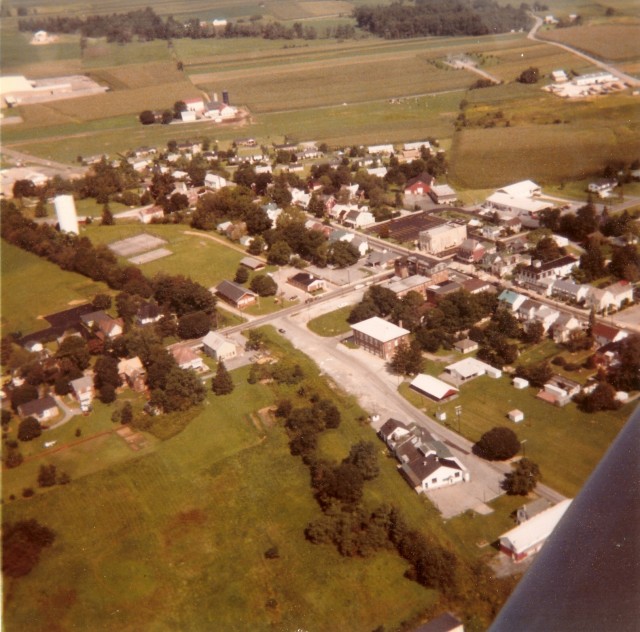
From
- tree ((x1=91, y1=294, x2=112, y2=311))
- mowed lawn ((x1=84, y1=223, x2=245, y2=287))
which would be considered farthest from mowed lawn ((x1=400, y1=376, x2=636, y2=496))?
mowed lawn ((x1=84, y1=223, x2=245, y2=287))

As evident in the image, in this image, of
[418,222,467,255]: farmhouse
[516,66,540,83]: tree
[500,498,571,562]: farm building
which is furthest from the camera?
[516,66,540,83]: tree

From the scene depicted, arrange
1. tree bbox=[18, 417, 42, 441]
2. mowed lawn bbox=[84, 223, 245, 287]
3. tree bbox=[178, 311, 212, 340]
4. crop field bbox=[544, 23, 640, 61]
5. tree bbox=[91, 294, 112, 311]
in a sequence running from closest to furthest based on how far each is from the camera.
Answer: tree bbox=[18, 417, 42, 441] → tree bbox=[178, 311, 212, 340] → tree bbox=[91, 294, 112, 311] → mowed lawn bbox=[84, 223, 245, 287] → crop field bbox=[544, 23, 640, 61]

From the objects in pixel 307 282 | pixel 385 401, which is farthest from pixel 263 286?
pixel 385 401

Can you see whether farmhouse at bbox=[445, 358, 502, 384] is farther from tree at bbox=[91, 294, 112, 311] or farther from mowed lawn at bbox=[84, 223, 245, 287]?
tree at bbox=[91, 294, 112, 311]

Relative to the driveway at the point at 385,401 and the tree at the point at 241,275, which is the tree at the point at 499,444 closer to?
the driveway at the point at 385,401

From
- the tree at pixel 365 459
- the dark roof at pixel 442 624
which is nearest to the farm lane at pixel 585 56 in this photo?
the tree at pixel 365 459

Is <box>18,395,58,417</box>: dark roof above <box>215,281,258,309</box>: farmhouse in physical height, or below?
below

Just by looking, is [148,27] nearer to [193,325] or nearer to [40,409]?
[193,325]
